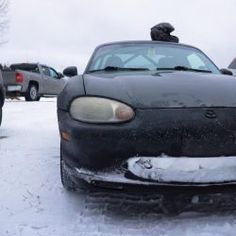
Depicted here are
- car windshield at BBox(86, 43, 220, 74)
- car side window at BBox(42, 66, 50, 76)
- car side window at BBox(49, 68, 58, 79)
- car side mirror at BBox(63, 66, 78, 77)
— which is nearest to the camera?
car windshield at BBox(86, 43, 220, 74)

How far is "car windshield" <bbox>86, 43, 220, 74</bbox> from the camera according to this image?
4656 mm

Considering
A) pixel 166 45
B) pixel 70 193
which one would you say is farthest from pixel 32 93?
pixel 70 193

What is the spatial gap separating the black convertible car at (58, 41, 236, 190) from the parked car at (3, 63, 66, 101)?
620 inches

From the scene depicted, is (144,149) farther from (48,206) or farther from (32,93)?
(32,93)

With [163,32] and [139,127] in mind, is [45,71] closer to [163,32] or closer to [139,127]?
[163,32]

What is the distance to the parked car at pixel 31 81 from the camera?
19000 millimetres

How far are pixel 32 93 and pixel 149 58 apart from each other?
15424 millimetres

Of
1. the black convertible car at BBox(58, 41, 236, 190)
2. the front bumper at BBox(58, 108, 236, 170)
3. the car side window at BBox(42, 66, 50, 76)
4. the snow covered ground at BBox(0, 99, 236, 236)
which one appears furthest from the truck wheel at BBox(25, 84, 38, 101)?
the front bumper at BBox(58, 108, 236, 170)

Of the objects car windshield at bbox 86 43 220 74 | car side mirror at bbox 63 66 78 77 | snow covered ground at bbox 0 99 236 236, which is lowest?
snow covered ground at bbox 0 99 236 236

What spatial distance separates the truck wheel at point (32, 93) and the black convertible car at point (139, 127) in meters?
16.3

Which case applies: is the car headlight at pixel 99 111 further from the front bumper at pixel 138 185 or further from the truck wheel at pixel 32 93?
the truck wheel at pixel 32 93

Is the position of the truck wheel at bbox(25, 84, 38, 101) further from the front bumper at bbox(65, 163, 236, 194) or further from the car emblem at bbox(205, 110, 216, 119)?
the car emblem at bbox(205, 110, 216, 119)

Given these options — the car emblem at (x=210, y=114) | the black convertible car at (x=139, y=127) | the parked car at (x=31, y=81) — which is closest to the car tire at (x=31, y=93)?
the parked car at (x=31, y=81)

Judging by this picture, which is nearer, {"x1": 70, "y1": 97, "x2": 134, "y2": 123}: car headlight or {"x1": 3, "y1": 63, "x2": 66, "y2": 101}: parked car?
{"x1": 70, "y1": 97, "x2": 134, "y2": 123}: car headlight
